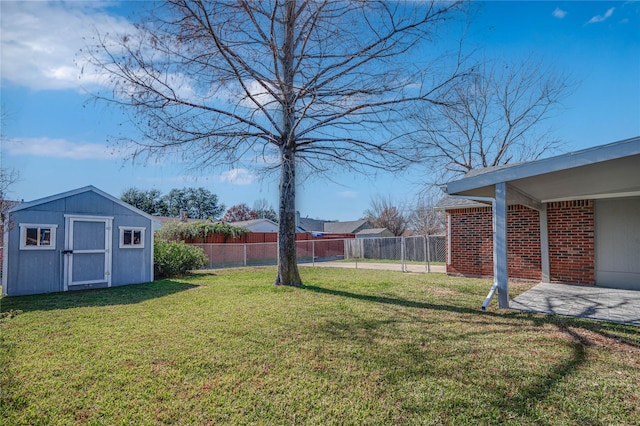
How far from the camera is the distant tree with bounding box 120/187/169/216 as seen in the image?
33.1 m

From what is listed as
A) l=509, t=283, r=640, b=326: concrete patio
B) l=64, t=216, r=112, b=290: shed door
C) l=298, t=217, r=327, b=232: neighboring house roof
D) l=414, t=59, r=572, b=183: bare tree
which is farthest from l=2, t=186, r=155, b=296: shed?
l=298, t=217, r=327, b=232: neighboring house roof

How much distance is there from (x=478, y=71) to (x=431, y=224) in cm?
2130

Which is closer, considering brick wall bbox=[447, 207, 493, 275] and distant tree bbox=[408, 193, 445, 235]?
brick wall bbox=[447, 207, 493, 275]

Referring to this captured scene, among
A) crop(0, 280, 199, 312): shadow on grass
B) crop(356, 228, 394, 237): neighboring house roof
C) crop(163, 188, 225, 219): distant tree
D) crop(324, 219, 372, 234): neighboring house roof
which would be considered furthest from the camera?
crop(163, 188, 225, 219): distant tree

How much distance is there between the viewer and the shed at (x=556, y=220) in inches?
205

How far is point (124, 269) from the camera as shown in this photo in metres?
9.50

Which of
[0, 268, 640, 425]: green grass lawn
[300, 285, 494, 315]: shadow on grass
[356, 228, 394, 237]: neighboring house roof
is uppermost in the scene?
[356, 228, 394, 237]: neighboring house roof

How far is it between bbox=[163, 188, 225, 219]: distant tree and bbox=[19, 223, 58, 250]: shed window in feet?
102

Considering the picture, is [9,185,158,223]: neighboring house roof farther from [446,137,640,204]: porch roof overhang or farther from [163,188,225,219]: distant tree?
[163,188,225,219]: distant tree

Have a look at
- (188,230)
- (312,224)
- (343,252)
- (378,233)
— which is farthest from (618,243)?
(312,224)

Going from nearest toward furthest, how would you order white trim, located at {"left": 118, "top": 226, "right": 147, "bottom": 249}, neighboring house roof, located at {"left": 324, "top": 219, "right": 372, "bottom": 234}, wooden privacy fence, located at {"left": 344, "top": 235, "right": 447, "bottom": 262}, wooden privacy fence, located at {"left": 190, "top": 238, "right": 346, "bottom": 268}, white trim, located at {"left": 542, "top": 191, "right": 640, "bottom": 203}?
white trim, located at {"left": 542, "top": 191, "right": 640, "bottom": 203} < white trim, located at {"left": 118, "top": 226, "right": 147, "bottom": 249} < wooden privacy fence, located at {"left": 190, "top": 238, "right": 346, "bottom": 268} < wooden privacy fence, located at {"left": 344, "top": 235, "right": 447, "bottom": 262} < neighboring house roof, located at {"left": 324, "top": 219, "right": 372, "bottom": 234}

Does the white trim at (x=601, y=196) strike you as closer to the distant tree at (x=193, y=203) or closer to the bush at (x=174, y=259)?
the bush at (x=174, y=259)

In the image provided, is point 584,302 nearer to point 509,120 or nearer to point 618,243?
point 618,243

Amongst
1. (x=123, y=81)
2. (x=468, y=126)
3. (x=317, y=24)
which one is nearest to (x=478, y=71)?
(x=317, y=24)
